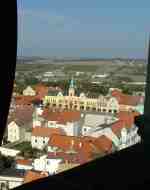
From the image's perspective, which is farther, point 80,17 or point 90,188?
point 80,17

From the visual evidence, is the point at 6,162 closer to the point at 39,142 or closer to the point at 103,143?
the point at 39,142

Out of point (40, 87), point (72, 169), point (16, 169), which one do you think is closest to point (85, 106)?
point (40, 87)

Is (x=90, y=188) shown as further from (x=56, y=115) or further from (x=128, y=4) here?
(x=128, y=4)

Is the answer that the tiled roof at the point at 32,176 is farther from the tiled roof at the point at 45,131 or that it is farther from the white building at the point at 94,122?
the white building at the point at 94,122

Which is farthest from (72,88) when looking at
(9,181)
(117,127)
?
(9,181)

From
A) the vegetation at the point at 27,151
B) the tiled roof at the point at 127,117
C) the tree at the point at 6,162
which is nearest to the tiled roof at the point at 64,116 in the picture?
the vegetation at the point at 27,151

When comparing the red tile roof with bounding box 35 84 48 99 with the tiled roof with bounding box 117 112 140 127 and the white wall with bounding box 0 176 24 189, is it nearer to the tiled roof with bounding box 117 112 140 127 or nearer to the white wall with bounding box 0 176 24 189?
the white wall with bounding box 0 176 24 189
